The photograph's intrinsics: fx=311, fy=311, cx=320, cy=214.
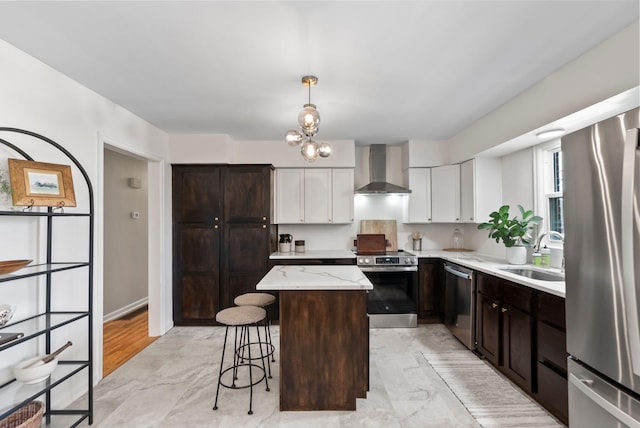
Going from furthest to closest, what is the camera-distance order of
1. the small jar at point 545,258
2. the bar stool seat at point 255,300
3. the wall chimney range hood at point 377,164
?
the wall chimney range hood at point 377,164
the small jar at point 545,258
the bar stool seat at point 255,300

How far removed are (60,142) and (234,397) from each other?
2356mm

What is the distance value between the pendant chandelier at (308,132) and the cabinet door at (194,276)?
7.24 ft

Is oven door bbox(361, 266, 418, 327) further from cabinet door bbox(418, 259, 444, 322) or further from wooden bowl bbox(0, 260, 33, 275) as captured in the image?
wooden bowl bbox(0, 260, 33, 275)

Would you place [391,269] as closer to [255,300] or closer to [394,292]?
[394,292]

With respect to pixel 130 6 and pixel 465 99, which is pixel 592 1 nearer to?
pixel 465 99

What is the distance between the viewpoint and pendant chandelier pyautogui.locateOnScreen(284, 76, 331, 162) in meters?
2.14

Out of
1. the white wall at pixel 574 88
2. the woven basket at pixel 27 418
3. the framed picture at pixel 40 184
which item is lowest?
the woven basket at pixel 27 418

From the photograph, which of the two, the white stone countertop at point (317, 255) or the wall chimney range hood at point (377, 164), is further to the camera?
the wall chimney range hood at point (377, 164)

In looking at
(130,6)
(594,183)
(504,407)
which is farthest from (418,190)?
(130,6)

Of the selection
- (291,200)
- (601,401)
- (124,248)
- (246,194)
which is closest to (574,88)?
(601,401)

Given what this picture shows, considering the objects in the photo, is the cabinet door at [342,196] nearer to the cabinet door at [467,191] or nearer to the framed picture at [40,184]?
the cabinet door at [467,191]

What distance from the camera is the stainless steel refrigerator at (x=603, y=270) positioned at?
1.18 metres

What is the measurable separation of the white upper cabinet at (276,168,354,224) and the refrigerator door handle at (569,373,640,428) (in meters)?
3.15

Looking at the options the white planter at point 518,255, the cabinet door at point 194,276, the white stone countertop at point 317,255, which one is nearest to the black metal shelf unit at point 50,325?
the cabinet door at point 194,276
